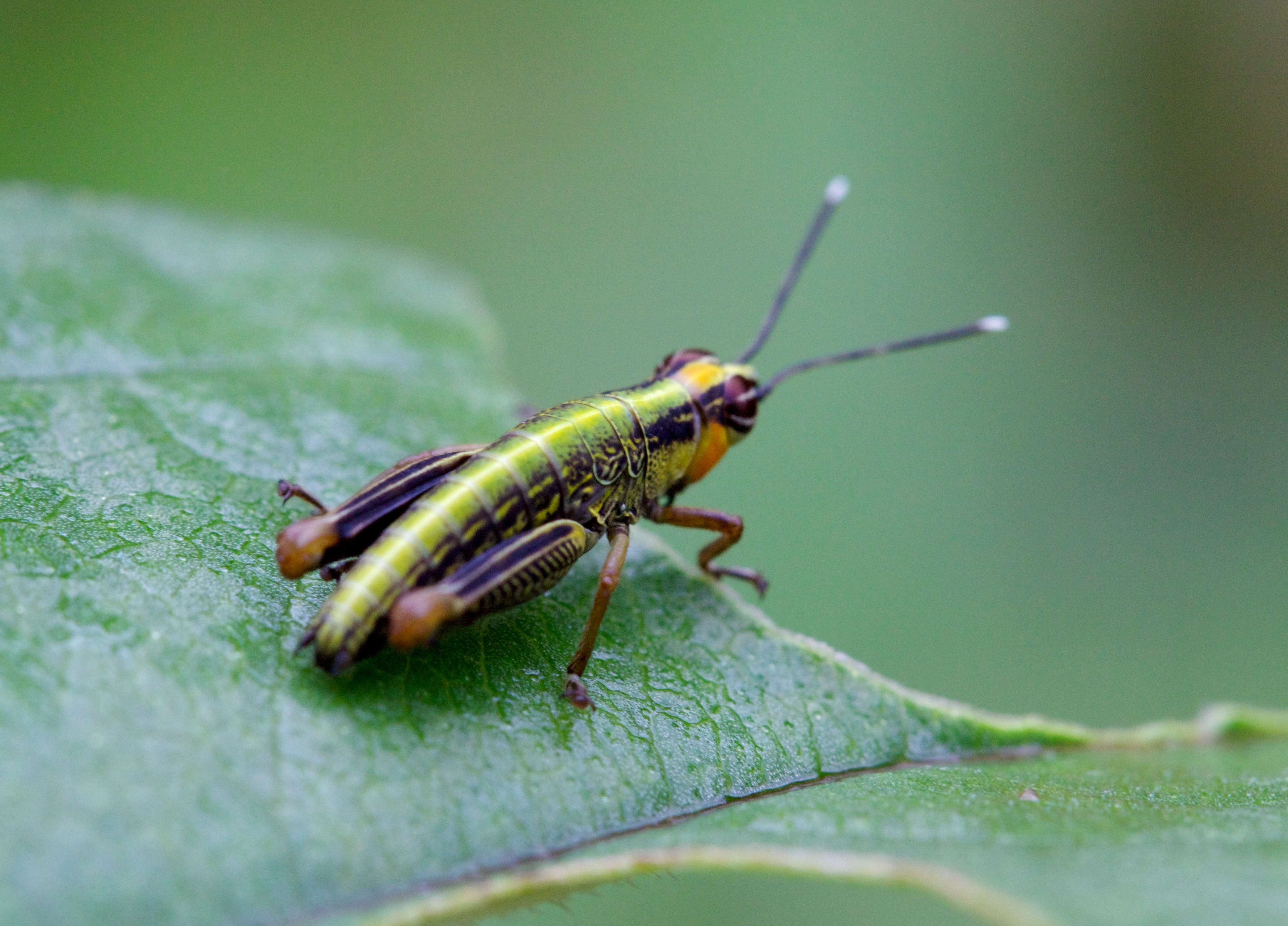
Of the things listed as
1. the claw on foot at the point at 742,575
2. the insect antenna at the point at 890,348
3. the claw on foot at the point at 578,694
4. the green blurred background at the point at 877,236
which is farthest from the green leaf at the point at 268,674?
the green blurred background at the point at 877,236

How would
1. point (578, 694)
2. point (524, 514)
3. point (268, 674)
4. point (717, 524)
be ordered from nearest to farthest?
1. point (268, 674)
2. point (578, 694)
3. point (524, 514)
4. point (717, 524)

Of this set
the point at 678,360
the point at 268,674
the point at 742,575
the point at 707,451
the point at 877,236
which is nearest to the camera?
the point at 268,674

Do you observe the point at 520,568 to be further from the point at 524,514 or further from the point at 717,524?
the point at 717,524

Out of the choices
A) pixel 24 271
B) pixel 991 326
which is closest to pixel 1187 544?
pixel 991 326

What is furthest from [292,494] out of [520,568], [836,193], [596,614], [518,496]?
[836,193]

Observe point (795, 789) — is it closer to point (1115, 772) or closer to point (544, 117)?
point (1115, 772)

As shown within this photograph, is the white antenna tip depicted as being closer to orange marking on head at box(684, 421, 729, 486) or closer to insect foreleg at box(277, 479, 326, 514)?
orange marking on head at box(684, 421, 729, 486)
